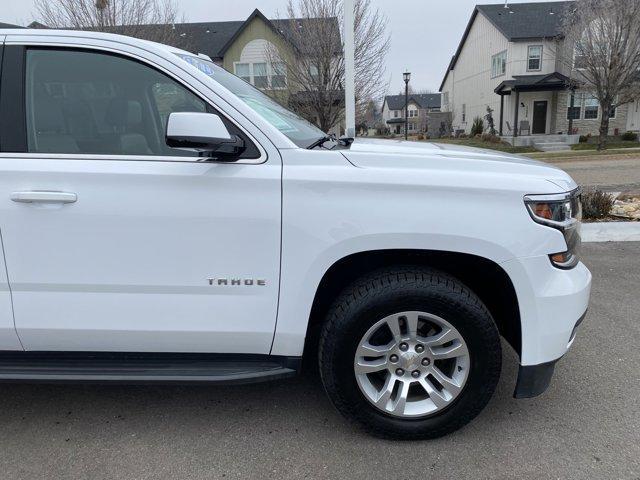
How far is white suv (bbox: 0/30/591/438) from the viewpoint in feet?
7.88

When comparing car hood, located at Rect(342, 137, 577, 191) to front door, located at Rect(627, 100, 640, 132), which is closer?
car hood, located at Rect(342, 137, 577, 191)

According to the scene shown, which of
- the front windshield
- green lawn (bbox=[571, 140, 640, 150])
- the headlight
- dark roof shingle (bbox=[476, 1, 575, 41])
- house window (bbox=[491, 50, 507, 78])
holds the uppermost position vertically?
dark roof shingle (bbox=[476, 1, 575, 41])

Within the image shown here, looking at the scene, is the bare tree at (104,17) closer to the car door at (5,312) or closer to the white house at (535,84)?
the car door at (5,312)

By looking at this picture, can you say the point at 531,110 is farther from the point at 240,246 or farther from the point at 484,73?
the point at 240,246

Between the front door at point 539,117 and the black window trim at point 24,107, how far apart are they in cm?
3290

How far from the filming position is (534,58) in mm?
31344

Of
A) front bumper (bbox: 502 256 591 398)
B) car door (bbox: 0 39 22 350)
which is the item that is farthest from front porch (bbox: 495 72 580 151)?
car door (bbox: 0 39 22 350)

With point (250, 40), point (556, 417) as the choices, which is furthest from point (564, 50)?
point (556, 417)

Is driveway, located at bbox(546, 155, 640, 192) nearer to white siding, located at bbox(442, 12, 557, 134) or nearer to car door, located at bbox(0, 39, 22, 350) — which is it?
car door, located at bbox(0, 39, 22, 350)

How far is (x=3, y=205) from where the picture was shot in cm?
→ 240

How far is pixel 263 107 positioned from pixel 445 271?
1.35 m

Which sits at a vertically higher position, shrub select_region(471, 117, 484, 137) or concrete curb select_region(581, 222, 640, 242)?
shrub select_region(471, 117, 484, 137)

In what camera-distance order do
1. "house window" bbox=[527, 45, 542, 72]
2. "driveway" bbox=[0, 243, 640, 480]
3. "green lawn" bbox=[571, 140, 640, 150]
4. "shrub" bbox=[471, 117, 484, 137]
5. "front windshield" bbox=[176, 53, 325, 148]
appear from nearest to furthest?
1. "driveway" bbox=[0, 243, 640, 480]
2. "front windshield" bbox=[176, 53, 325, 148]
3. "green lawn" bbox=[571, 140, 640, 150]
4. "house window" bbox=[527, 45, 542, 72]
5. "shrub" bbox=[471, 117, 484, 137]

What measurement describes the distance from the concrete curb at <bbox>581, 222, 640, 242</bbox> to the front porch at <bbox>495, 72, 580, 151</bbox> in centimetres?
2378
